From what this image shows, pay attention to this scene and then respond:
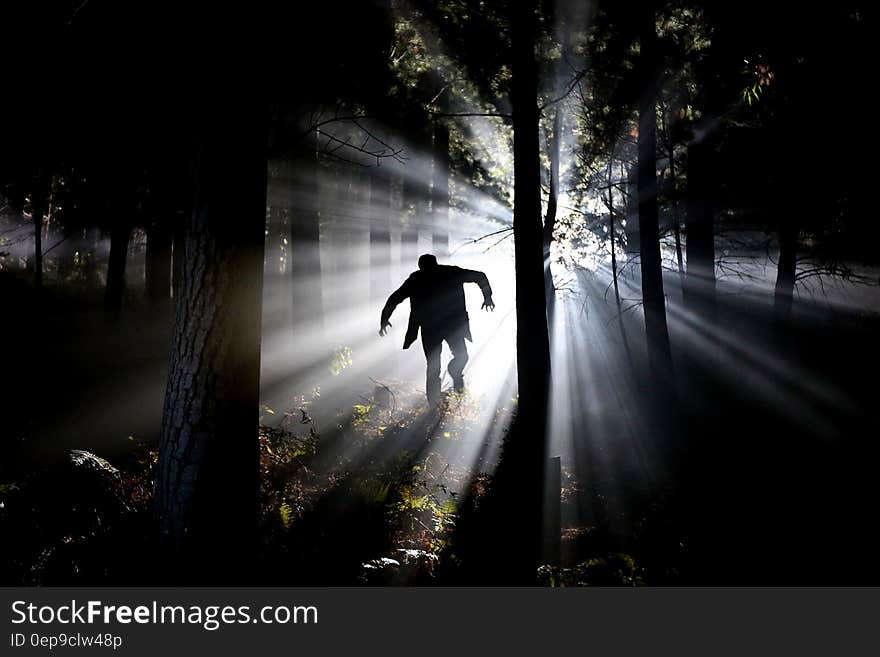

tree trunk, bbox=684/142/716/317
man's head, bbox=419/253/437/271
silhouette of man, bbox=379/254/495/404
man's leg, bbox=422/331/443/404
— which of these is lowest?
A: man's leg, bbox=422/331/443/404

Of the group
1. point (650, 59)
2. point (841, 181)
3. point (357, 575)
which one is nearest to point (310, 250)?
point (650, 59)

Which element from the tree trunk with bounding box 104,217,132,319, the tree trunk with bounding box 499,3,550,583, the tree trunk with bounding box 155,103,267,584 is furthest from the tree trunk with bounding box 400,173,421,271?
the tree trunk with bounding box 155,103,267,584

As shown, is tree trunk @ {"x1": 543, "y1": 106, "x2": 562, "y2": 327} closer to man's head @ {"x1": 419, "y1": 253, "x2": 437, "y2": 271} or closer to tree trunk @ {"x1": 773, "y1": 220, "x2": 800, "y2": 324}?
man's head @ {"x1": 419, "y1": 253, "x2": 437, "y2": 271}

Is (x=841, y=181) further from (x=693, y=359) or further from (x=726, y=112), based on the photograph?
(x=693, y=359)

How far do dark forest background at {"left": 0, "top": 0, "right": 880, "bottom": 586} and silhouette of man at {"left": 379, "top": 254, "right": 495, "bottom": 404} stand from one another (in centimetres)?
68

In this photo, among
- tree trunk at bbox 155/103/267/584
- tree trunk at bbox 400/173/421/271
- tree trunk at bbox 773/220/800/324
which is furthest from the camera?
tree trunk at bbox 400/173/421/271

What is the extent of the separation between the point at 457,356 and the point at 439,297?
45.5 inches

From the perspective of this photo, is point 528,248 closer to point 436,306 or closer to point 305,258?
point 436,306

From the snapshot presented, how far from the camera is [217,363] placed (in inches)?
120

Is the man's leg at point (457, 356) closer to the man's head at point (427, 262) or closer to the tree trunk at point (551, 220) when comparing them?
the man's head at point (427, 262)

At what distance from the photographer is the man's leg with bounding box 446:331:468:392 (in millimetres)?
8055

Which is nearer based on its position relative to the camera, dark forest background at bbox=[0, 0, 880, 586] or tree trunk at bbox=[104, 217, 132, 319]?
dark forest background at bbox=[0, 0, 880, 586]

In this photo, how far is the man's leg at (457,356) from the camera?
805 cm

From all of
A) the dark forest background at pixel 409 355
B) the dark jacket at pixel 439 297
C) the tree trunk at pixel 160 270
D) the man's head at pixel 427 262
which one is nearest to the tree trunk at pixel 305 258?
the dark forest background at pixel 409 355
